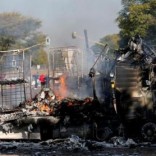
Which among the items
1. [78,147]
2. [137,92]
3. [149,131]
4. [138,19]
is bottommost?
[78,147]

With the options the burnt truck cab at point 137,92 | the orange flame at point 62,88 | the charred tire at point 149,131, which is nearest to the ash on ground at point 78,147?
the charred tire at point 149,131

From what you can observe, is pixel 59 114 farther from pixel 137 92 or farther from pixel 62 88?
pixel 62 88

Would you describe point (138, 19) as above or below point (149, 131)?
above

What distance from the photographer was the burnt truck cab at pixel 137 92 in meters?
10.8

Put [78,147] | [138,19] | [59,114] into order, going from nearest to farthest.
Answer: [78,147] → [59,114] → [138,19]

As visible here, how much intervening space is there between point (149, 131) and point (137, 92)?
93cm

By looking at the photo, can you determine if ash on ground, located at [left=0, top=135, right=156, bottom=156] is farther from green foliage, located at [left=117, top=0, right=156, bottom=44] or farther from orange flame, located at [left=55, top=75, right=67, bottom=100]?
green foliage, located at [left=117, top=0, right=156, bottom=44]

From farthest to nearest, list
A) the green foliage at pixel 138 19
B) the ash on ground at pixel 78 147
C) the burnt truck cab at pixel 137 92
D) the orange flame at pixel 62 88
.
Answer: the green foliage at pixel 138 19 → the orange flame at pixel 62 88 → the burnt truck cab at pixel 137 92 → the ash on ground at pixel 78 147

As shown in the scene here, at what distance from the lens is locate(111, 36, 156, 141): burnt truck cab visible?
1076cm

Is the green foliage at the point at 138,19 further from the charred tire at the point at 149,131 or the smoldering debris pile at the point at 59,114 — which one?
the charred tire at the point at 149,131

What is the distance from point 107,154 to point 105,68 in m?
2.60

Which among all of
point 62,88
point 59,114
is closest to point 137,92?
point 59,114

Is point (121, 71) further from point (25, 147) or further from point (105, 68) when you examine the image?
point (25, 147)

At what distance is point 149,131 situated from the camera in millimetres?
10711
